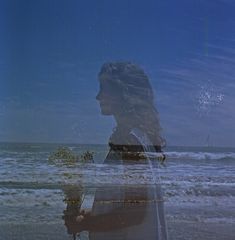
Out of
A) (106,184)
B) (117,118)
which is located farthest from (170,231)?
(117,118)

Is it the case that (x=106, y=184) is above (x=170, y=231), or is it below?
above

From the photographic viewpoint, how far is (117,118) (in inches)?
76.4

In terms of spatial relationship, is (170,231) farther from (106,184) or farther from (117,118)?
(117,118)

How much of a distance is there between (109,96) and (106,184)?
1.13 feet

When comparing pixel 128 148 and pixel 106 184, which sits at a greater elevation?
pixel 128 148

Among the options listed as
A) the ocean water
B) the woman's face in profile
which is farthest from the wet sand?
the woman's face in profile

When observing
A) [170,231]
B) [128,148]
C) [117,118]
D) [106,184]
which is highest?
[117,118]

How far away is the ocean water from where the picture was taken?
1851 millimetres

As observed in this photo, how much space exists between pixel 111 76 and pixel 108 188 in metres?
0.44

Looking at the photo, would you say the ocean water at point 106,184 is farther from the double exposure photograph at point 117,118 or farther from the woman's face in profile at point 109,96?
the woman's face in profile at point 109,96

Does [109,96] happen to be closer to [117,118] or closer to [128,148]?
[117,118]

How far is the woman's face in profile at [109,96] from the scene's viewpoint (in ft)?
6.27

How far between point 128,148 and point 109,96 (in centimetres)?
22

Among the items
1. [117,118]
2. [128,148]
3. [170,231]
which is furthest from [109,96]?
[170,231]
